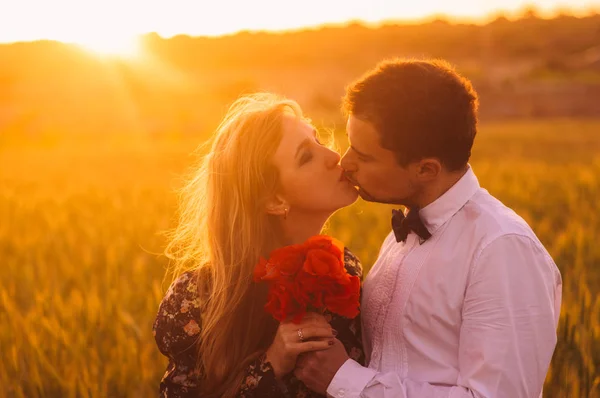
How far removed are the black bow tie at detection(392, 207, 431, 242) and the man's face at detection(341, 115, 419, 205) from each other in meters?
0.07

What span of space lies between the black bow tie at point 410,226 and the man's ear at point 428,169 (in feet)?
0.35

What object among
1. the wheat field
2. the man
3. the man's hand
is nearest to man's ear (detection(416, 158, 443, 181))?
the man

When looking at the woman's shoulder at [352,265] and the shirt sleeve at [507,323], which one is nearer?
the shirt sleeve at [507,323]

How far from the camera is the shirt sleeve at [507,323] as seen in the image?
6.02ft

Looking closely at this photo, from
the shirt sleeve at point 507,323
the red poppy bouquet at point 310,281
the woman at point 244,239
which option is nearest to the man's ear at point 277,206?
the woman at point 244,239

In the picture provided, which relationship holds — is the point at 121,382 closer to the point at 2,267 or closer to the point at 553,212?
the point at 2,267

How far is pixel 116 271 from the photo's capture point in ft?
14.7

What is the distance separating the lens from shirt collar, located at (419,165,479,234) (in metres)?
2.11

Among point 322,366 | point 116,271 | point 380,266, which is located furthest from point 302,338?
point 116,271

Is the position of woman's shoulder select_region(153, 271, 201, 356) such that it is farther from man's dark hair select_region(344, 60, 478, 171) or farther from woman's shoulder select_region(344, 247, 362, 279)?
man's dark hair select_region(344, 60, 478, 171)

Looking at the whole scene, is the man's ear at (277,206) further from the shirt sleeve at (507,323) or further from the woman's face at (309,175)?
the shirt sleeve at (507,323)

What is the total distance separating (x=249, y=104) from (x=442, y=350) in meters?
1.26

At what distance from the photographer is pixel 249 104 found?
2754 mm

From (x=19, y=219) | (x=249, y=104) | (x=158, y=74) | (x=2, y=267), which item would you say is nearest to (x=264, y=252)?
(x=249, y=104)
